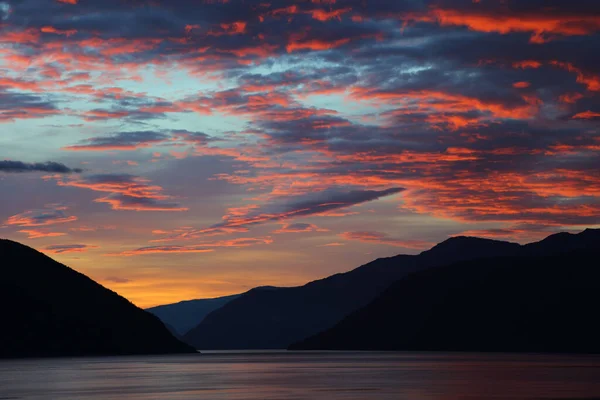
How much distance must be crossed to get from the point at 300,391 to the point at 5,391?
94.1 feet

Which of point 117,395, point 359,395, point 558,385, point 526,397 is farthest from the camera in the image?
point 558,385

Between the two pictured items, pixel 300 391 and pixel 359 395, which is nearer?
pixel 359 395

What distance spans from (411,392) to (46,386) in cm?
4086

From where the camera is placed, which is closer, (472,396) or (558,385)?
(472,396)

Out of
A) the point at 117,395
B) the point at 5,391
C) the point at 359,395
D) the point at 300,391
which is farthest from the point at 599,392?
the point at 5,391

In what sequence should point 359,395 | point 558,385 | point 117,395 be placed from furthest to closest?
point 558,385
point 117,395
point 359,395

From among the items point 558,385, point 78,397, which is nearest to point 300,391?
point 78,397

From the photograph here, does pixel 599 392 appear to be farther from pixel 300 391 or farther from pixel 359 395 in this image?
pixel 300 391

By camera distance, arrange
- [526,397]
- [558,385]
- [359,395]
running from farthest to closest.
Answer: [558,385] → [359,395] → [526,397]

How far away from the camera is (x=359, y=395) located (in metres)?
71.9

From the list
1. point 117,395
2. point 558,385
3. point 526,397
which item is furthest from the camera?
point 558,385

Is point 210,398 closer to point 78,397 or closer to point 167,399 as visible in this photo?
point 167,399

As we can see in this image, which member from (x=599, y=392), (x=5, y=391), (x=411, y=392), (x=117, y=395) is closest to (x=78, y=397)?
(x=117, y=395)

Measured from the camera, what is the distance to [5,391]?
81188 millimetres
